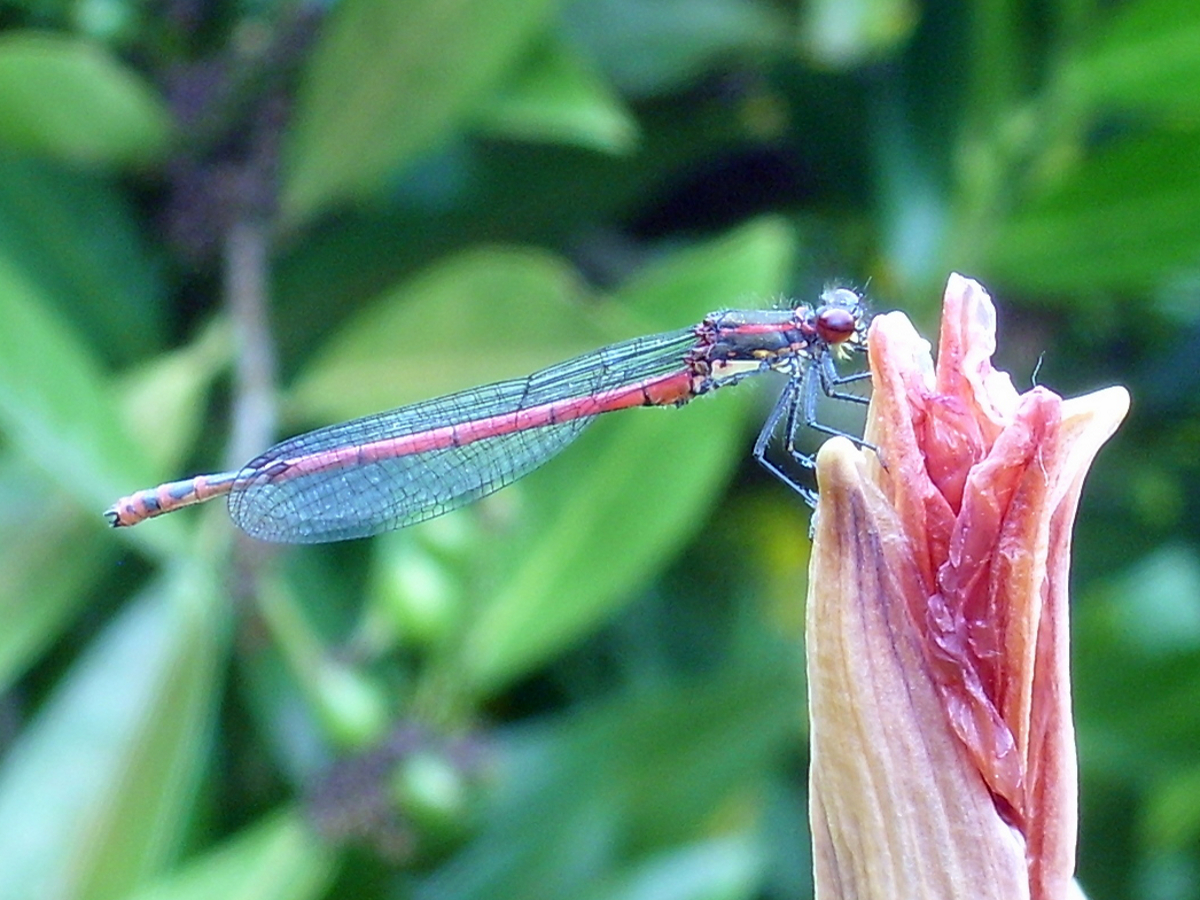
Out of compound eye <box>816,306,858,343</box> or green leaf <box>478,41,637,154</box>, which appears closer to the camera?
green leaf <box>478,41,637,154</box>

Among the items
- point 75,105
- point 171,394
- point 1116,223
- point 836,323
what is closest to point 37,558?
point 171,394

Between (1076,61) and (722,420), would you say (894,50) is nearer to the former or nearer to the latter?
(1076,61)

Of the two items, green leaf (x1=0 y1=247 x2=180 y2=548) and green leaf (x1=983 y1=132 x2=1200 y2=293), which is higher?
green leaf (x1=983 y1=132 x2=1200 y2=293)

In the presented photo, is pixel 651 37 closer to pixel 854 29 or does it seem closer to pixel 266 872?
pixel 854 29

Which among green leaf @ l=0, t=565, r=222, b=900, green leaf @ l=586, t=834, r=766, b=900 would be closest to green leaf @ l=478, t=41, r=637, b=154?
green leaf @ l=0, t=565, r=222, b=900

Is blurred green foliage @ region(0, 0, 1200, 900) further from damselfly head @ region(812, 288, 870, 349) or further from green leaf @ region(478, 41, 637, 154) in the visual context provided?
damselfly head @ region(812, 288, 870, 349)

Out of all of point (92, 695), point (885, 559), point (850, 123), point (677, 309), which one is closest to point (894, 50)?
point (850, 123)

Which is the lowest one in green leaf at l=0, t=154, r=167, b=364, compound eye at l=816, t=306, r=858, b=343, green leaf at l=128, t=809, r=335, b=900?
green leaf at l=128, t=809, r=335, b=900
